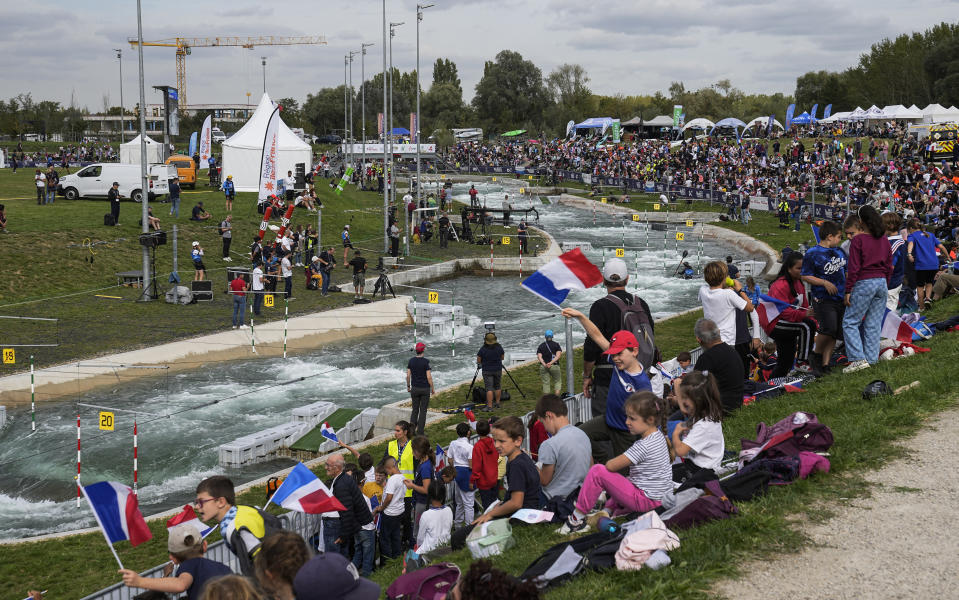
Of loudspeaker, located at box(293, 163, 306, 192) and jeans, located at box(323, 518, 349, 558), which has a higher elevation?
loudspeaker, located at box(293, 163, 306, 192)

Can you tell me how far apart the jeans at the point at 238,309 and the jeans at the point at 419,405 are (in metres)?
10.2

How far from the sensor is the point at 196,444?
1634cm

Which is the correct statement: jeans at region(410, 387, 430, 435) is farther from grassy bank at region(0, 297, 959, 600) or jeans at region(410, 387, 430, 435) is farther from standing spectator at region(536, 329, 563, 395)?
standing spectator at region(536, 329, 563, 395)

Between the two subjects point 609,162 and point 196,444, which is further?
point 609,162

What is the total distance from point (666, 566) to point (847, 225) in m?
5.98

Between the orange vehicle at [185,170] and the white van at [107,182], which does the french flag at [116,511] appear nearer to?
the white van at [107,182]

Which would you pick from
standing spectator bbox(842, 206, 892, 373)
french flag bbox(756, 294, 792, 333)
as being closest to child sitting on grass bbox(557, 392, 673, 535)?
standing spectator bbox(842, 206, 892, 373)

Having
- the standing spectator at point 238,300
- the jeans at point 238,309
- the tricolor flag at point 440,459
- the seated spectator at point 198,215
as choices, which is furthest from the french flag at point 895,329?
the seated spectator at point 198,215

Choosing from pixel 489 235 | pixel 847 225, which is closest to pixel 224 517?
pixel 847 225

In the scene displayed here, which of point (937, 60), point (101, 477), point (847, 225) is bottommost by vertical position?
point (101, 477)

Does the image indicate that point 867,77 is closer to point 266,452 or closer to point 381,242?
point 381,242

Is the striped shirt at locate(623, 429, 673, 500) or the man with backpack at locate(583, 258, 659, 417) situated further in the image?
the man with backpack at locate(583, 258, 659, 417)

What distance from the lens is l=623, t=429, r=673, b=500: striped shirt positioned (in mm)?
6984

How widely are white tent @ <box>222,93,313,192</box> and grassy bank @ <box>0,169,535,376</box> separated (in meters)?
→ 2.53
